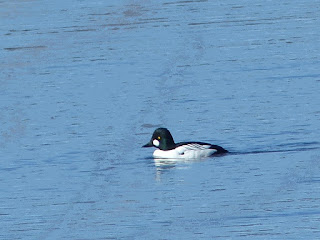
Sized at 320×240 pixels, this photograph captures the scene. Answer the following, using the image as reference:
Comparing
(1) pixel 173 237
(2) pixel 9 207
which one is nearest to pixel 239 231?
(1) pixel 173 237

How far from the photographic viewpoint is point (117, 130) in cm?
2070

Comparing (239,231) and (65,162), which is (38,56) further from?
(239,231)

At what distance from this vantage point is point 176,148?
19.1m

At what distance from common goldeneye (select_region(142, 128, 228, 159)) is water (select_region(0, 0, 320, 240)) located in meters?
0.16

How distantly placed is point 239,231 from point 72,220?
2287 mm

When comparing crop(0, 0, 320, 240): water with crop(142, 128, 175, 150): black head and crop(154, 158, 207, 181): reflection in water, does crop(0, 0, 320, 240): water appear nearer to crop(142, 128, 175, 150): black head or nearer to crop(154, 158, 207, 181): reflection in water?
crop(154, 158, 207, 181): reflection in water

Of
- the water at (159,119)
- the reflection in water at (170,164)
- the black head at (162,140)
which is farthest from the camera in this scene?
the black head at (162,140)

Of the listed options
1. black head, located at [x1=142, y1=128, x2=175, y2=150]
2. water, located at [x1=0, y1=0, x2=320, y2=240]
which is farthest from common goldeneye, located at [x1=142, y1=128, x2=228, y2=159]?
water, located at [x1=0, y1=0, x2=320, y2=240]

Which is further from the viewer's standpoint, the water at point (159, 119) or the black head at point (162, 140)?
the black head at point (162, 140)

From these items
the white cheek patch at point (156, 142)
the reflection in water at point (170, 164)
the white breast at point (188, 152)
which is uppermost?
the white cheek patch at point (156, 142)

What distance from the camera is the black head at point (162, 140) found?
1905 centimetres

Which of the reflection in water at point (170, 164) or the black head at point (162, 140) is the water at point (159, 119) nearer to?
the reflection in water at point (170, 164)

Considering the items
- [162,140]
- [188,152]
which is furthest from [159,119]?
[188,152]

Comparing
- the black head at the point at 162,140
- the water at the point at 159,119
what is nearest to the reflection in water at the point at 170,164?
the water at the point at 159,119
